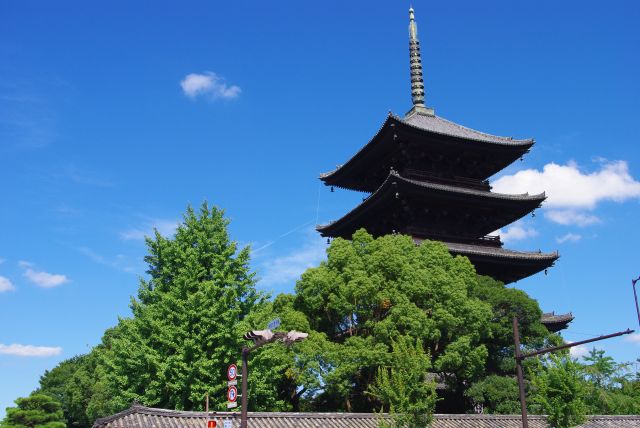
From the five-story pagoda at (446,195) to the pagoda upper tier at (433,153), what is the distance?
2.3 inches

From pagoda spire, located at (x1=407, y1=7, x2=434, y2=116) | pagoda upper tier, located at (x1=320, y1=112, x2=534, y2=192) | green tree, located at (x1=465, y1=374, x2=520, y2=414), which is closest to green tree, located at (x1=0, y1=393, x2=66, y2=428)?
pagoda upper tier, located at (x1=320, y1=112, x2=534, y2=192)

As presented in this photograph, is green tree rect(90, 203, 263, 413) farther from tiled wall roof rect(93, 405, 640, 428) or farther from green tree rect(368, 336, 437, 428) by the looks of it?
green tree rect(368, 336, 437, 428)

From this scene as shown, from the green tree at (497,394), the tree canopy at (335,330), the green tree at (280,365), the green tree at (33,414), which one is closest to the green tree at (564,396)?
the tree canopy at (335,330)

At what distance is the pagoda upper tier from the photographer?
37125mm

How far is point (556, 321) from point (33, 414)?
31.7 m

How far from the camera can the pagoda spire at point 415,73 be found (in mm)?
43312

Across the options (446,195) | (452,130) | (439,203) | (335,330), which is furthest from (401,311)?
(452,130)

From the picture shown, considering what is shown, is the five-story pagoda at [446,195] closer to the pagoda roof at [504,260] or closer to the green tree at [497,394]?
the pagoda roof at [504,260]

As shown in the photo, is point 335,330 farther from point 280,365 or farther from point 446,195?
point 446,195

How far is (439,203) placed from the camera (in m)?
36.6

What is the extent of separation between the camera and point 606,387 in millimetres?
37094

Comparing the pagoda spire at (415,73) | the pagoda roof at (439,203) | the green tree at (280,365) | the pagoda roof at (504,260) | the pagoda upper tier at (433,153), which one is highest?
the pagoda spire at (415,73)

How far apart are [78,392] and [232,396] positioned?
4791 cm

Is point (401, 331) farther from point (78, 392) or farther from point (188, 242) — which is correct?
point (78, 392)
